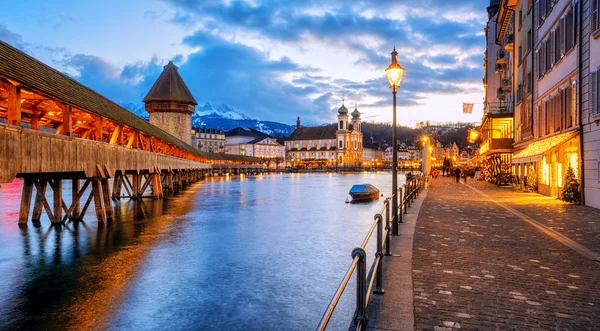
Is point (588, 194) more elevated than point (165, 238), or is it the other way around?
point (588, 194)

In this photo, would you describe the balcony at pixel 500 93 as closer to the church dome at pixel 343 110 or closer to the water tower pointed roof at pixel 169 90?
the water tower pointed roof at pixel 169 90

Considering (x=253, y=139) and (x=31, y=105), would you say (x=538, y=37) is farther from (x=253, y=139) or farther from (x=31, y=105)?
(x=253, y=139)

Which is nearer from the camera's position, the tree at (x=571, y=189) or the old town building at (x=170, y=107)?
the tree at (x=571, y=189)

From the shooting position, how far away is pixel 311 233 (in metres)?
18.9

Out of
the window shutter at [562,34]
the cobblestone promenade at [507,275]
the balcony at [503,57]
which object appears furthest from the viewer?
the balcony at [503,57]

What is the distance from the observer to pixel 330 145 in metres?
177

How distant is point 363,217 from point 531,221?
10.4m

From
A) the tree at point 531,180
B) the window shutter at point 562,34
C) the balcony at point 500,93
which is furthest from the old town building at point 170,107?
the window shutter at point 562,34

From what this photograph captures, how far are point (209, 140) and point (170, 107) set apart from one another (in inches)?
3185

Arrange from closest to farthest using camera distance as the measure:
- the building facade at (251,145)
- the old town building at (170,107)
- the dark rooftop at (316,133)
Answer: the old town building at (170,107), the building facade at (251,145), the dark rooftop at (316,133)

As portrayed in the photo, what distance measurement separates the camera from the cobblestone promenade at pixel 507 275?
5695 mm

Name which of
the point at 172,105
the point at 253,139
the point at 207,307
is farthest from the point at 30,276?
the point at 253,139

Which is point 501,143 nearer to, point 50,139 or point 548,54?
point 548,54

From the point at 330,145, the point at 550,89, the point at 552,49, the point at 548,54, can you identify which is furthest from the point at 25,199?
the point at 330,145
